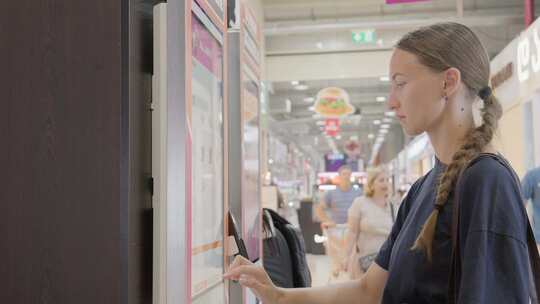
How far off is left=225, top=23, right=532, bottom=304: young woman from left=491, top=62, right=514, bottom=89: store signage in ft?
26.7

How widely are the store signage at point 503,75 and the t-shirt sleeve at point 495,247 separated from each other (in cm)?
837

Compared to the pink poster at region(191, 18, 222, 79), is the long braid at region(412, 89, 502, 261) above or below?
below

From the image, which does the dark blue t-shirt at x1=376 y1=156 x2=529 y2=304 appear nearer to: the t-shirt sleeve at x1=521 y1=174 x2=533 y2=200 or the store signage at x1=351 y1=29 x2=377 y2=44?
the t-shirt sleeve at x1=521 y1=174 x2=533 y2=200

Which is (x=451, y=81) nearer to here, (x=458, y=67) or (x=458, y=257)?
(x=458, y=67)

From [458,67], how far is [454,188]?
1.03 feet

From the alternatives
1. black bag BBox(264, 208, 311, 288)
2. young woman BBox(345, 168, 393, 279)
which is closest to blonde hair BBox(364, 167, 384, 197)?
young woman BBox(345, 168, 393, 279)

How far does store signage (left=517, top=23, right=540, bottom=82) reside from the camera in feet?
24.0

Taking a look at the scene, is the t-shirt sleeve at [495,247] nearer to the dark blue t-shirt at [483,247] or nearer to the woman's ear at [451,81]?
the dark blue t-shirt at [483,247]

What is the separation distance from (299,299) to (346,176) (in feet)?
23.3

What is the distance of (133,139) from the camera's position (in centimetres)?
136

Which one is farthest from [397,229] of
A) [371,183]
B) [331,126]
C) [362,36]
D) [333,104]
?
[331,126]

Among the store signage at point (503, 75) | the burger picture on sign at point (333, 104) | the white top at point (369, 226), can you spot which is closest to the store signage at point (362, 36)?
the burger picture on sign at point (333, 104)

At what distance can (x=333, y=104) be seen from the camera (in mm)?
12945

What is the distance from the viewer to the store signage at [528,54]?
7328mm
